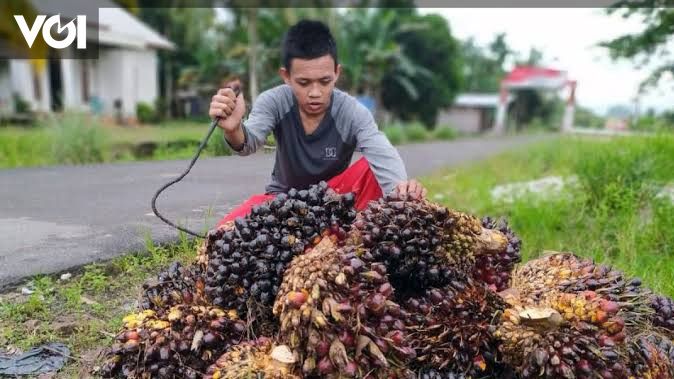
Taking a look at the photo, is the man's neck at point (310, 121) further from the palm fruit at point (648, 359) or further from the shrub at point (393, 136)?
the palm fruit at point (648, 359)

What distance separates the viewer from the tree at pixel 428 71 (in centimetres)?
2670

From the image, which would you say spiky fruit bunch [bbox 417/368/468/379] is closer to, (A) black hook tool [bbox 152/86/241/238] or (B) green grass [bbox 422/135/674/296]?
(A) black hook tool [bbox 152/86/241/238]

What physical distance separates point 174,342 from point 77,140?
665 centimetres

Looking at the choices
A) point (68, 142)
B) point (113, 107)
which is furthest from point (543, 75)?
point (68, 142)

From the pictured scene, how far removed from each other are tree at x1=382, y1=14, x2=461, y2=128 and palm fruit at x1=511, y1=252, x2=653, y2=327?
2438 cm

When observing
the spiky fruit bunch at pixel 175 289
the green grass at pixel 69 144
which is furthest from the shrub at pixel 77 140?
the spiky fruit bunch at pixel 175 289

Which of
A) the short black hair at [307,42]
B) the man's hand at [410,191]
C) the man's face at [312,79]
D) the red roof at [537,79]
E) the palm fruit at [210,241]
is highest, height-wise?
the red roof at [537,79]

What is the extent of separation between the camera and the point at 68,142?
7324 millimetres

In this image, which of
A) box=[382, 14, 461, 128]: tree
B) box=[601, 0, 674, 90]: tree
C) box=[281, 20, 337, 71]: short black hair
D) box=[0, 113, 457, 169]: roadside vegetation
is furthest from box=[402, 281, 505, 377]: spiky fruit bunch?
box=[382, 14, 461, 128]: tree

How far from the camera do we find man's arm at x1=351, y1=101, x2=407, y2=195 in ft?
7.34

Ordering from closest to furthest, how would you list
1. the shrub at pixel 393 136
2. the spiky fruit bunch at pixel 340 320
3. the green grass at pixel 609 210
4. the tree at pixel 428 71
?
the spiky fruit bunch at pixel 340 320
the green grass at pixel 609 210
the shrub at pixel 393 136
the tree at pixel 428 71

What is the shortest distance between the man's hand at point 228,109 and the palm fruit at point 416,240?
639mm

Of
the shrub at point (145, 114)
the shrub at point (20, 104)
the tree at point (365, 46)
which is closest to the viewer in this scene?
the shrub at point (20, 104)

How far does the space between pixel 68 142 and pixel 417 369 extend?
6.87 metres
